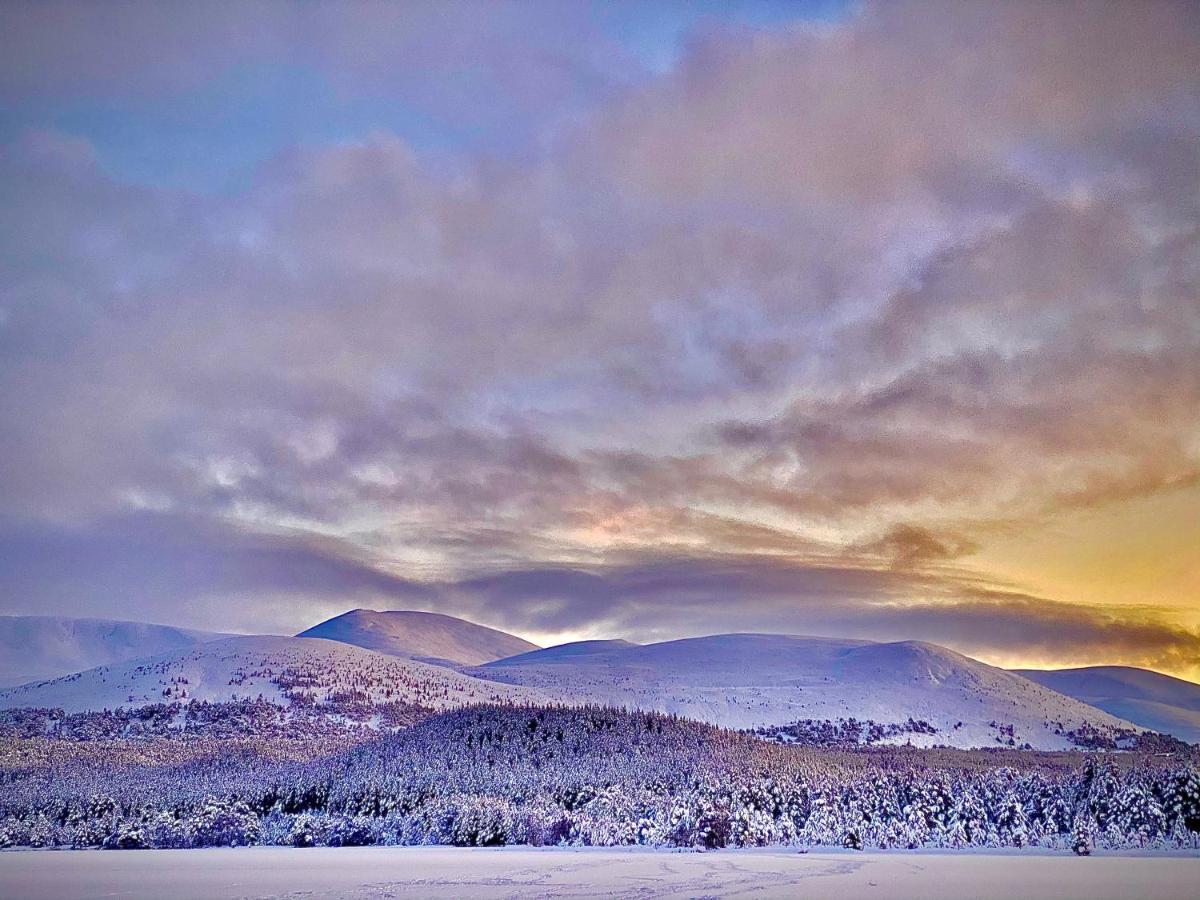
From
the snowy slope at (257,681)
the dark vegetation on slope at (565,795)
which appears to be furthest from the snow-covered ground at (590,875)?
the snowy slope at (257,681)

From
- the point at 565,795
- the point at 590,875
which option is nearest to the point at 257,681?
the point at 565,795

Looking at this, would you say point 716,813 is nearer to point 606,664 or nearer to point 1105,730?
point 1105,730

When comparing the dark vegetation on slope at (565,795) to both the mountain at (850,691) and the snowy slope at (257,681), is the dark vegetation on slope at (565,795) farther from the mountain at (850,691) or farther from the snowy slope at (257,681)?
the mountain at (850,691)

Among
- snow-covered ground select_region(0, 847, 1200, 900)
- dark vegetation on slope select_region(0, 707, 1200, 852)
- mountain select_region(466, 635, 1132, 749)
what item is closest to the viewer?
snow-covered ground select_region(0, 847, 1200, 900)

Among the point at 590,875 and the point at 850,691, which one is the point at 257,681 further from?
the point at 590,875

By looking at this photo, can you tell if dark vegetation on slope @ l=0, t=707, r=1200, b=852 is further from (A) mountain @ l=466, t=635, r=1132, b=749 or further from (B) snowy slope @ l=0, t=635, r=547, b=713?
(A) mountain @ l=466, t=635, r=1132, b=749

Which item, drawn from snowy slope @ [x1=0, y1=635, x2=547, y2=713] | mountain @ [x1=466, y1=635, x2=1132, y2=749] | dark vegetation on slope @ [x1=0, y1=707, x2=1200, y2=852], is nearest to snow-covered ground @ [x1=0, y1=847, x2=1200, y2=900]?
dark vegetation on slope @ [x1=0, y1=707, x2=1200, y2=852]
